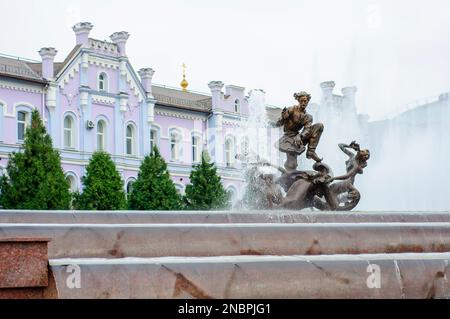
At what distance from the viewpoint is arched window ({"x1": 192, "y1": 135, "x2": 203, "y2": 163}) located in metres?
46.2

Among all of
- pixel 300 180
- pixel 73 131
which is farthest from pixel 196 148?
pixel 300 180

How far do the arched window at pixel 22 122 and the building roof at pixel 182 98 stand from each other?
26.0 feet

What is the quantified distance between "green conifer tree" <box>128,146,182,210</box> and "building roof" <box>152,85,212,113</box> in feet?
22.3

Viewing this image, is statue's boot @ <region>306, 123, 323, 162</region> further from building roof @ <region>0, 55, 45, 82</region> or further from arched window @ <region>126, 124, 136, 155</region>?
arched window @ <region>126, 124, 136, 155</region>

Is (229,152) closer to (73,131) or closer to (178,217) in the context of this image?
(73,131)

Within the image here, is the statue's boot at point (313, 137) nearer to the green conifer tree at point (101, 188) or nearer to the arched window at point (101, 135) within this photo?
the green conifer tree at point (101, 188)

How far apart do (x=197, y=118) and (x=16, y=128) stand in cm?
1152

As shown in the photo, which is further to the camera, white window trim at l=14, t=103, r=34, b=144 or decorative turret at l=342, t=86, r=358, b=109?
decorative turret at l=342, t=86, r=358, b=109

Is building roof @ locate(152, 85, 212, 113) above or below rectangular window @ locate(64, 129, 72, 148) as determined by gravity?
above

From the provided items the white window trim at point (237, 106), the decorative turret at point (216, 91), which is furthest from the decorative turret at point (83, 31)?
the white window trim at point (237, 106)

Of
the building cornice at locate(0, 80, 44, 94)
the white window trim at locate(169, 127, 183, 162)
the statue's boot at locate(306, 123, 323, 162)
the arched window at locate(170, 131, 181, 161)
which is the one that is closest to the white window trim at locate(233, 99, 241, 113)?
the white window trim at locate(169, 127, 183, 162)

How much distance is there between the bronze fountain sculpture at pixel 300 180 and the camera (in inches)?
536

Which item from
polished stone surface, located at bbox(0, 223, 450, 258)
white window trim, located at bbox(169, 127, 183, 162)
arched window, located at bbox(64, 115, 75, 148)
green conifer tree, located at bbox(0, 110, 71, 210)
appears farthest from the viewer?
white window trim, located at bbox(169, 127, 183, 162)
